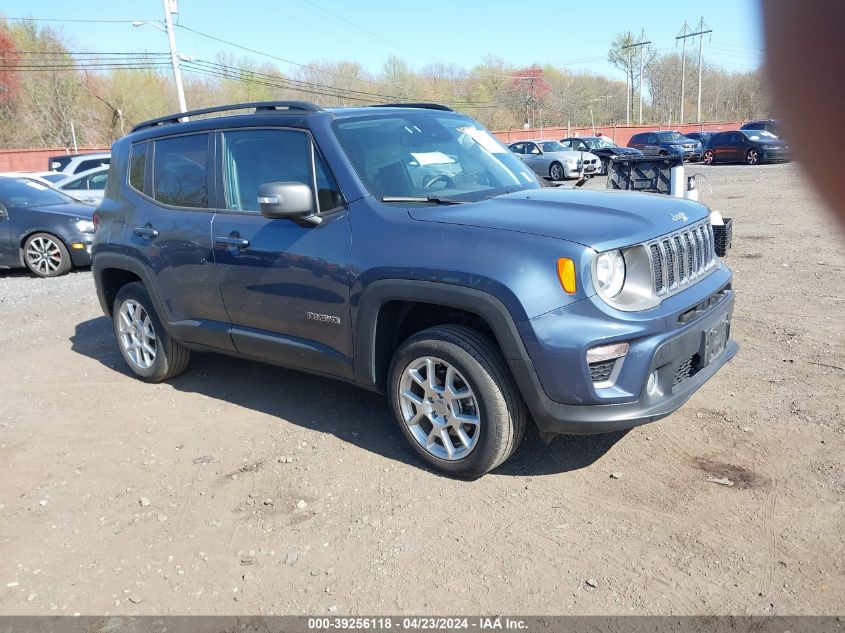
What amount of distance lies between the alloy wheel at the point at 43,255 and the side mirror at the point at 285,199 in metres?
7.70

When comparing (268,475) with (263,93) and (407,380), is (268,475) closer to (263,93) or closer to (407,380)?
(407,380)

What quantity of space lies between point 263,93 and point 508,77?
33560mm

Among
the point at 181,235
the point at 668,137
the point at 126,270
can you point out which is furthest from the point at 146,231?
the point at 668,137

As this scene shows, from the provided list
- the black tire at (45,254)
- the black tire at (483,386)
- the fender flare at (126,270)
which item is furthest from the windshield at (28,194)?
the black tire at (483,386)

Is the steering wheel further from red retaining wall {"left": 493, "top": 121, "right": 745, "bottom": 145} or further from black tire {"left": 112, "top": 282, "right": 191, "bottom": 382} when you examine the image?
red retaining wall {"left": 493, "top": 121, "right": 745, "bottom": 145}

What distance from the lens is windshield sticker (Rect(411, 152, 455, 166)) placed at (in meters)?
4.10

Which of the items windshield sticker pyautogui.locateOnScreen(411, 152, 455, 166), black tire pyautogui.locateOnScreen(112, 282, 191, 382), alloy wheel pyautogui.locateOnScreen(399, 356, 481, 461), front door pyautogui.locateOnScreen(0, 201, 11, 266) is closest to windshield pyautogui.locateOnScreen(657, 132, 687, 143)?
front door pyautogui.locateOnScreen(0, 201, 11, 266)

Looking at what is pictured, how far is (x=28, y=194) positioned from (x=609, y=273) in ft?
32.9

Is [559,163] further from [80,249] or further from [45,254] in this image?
[45,254]

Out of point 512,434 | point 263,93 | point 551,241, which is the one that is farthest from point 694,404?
point 263,93

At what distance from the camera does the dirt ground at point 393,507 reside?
2.75 m

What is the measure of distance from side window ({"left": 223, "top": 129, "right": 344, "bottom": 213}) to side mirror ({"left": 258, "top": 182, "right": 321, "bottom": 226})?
20 centimetres

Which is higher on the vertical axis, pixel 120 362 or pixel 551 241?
pixel 551 241

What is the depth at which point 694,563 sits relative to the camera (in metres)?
2.81
